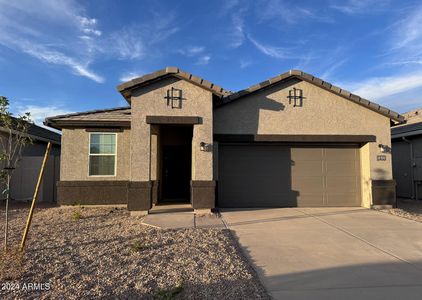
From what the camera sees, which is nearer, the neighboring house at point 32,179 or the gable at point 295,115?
the gable at point 295,115

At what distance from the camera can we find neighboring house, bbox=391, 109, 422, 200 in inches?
598

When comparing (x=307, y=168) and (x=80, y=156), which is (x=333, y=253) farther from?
(x=80, y=156)

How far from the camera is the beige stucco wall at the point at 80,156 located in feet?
38.9

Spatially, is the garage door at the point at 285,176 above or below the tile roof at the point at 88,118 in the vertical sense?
below

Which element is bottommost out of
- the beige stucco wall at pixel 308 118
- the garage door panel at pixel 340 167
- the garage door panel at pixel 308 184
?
the garage door panel at pixel 308 184

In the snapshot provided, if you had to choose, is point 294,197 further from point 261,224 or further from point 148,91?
point 148,91

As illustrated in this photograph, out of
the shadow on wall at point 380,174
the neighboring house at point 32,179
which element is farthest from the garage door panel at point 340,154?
the neighboring house at point 32,179

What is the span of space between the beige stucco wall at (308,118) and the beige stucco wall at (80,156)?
136 inches

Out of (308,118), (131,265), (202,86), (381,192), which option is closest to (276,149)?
(308,118)

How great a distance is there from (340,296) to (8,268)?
489cm

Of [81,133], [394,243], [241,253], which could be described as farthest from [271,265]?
[81,133]

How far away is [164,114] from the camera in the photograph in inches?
412

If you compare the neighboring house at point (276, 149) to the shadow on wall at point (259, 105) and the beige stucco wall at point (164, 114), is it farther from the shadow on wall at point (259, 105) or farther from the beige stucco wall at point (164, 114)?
the beige stucco wall at point (164, 114)

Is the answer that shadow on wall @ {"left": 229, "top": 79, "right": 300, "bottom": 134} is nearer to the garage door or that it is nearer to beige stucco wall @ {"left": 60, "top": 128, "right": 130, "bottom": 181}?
the garage door
